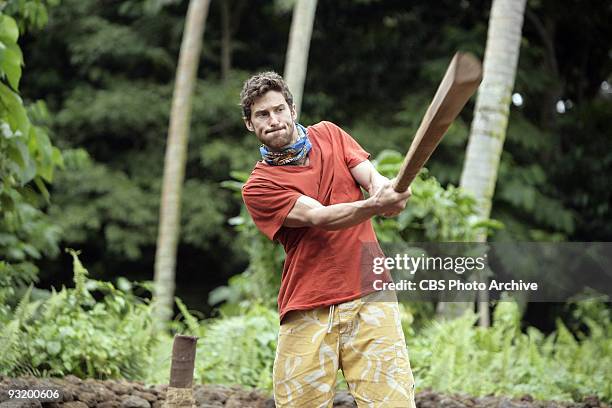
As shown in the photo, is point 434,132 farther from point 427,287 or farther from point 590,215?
point 590,215

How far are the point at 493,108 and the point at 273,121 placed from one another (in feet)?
15.4

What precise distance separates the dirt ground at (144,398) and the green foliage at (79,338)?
11.7 inches

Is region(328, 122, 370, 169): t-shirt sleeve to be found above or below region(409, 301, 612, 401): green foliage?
above

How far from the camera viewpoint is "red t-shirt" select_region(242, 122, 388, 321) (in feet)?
10.9

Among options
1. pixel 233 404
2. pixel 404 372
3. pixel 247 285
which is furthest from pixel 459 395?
pixel 247 285

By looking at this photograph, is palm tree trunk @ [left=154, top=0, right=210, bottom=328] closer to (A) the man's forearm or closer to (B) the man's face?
(B) the man's face

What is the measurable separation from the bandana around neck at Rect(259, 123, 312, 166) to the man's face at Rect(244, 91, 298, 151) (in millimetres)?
21

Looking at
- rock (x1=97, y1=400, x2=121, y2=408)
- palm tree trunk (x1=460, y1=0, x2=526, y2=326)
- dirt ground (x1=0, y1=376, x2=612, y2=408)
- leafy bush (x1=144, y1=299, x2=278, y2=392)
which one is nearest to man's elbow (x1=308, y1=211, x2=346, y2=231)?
dirt ground (x1=0, y1=376, x2=612, y2=408)

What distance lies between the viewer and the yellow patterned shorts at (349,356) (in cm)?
324

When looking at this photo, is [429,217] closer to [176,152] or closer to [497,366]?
[497,366]

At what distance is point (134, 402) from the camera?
4402mm

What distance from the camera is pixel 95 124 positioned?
1605 cm

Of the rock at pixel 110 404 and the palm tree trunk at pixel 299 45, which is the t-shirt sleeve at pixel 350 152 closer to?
the rock at pixel 110 404

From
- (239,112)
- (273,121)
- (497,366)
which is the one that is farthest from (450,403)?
(239,112)
